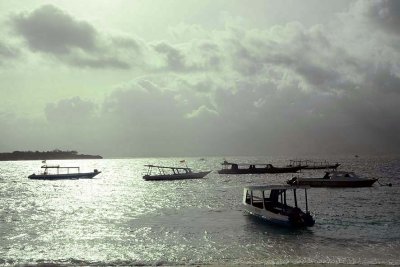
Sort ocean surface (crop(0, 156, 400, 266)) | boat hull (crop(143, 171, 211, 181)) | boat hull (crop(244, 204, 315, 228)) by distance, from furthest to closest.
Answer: boat hull (crop(143, 171, 211, 181)) → boat hull (crop(244, 204, 315, 228)) → ocean surface (crop(0, 156, 400, 266))

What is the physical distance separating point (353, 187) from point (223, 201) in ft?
118

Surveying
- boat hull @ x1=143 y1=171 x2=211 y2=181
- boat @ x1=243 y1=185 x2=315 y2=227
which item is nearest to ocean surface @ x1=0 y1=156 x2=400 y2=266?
boat @ x1=243 y1=185 x2=315 y2=227

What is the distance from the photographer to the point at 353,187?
80938mm

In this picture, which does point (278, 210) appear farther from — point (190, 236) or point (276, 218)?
point (190, 236)

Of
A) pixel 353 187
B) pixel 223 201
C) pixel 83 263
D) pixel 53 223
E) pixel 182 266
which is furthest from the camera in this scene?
pixel 353 187

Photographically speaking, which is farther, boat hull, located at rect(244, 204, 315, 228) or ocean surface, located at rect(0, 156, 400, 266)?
boat hull, located at rect(244, 204, 315, 228)

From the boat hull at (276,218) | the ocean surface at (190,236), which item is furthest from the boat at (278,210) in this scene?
the ocean surface at (190,236)

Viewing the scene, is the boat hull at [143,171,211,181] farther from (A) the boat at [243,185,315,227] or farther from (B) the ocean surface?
(A) the boat at [243,185,315,227]

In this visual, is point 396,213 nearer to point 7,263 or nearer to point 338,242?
point 338,242

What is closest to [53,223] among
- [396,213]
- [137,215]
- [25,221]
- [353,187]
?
[25,221]

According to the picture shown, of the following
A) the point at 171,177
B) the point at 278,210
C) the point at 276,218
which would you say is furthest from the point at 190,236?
the point at 171,177

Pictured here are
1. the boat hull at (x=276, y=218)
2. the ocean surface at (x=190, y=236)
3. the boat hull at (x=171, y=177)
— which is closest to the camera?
the ocean surface at (x=190, y=236)

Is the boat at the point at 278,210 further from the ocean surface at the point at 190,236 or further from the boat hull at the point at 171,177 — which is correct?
the boat hull at the point at 171,177

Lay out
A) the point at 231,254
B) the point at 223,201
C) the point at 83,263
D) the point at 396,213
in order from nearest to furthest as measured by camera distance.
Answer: the point at 83,263, the point at 231,254, the point at 396,213, the point at 223,201
